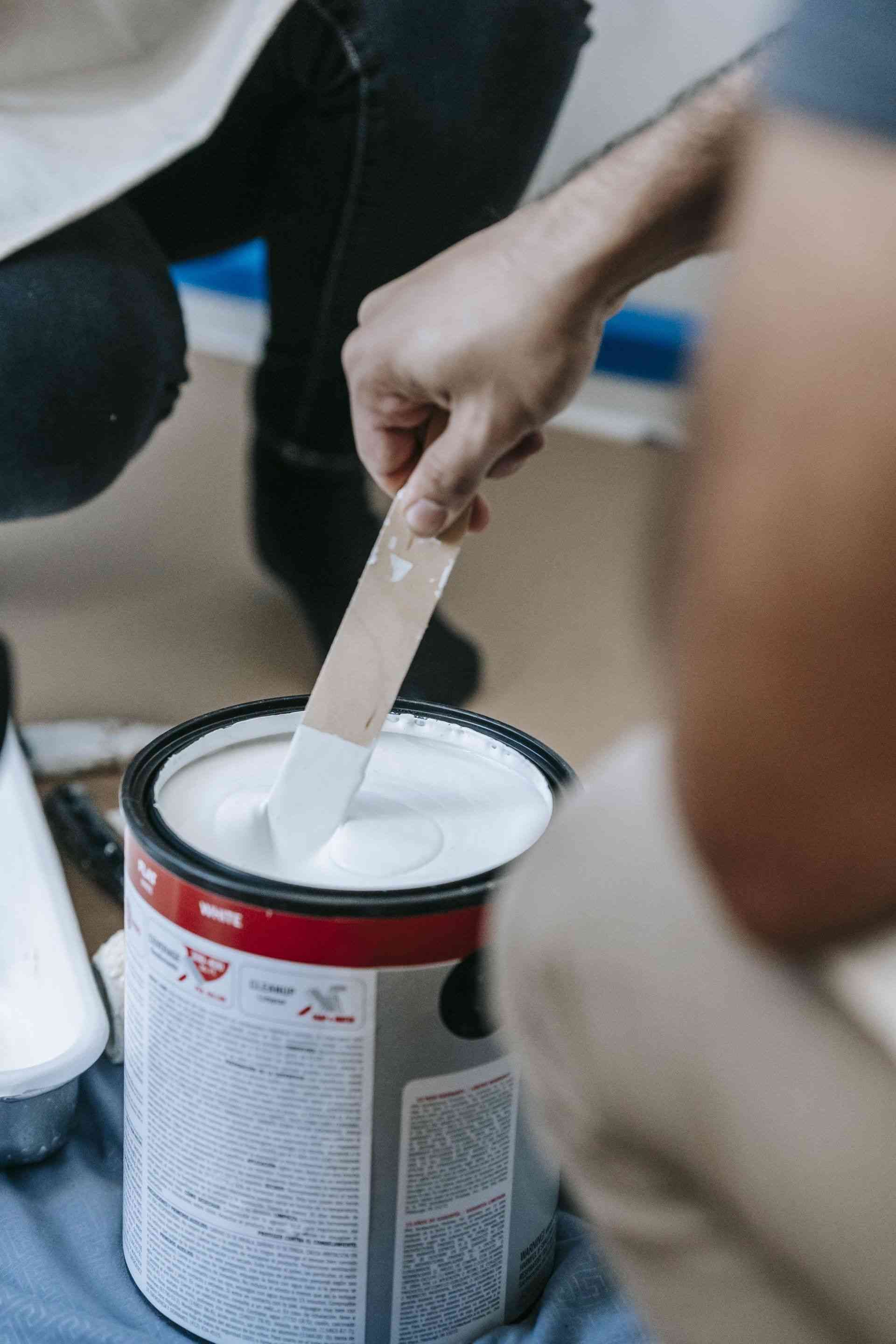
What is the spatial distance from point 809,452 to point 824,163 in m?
0.05

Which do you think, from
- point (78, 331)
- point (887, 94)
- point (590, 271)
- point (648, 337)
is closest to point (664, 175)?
point (590, 271)

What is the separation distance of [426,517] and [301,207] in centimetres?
57

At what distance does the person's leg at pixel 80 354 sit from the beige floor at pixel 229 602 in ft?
0.93

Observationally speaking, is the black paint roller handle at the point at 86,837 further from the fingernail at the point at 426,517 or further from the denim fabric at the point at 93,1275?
the fingernail at the point at 426,517

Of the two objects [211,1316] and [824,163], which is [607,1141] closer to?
[824,163]

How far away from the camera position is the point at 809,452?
0.22 m

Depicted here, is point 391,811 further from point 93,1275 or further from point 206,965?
point 93,1275

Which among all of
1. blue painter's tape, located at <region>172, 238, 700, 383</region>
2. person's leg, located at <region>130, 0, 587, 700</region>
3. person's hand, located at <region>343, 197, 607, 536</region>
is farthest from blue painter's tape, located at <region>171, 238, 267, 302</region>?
person's hand, located at <region>343, 197, 607, 536</region>

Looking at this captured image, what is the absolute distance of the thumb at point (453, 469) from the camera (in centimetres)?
55

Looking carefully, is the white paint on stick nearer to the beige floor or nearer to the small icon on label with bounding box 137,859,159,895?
the small icon on label with bounding box 137,859,159,895

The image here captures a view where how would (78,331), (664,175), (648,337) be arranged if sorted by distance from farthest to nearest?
(648,337) → (78,331) → (664,175)

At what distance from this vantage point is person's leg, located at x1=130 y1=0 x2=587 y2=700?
0.93 meters

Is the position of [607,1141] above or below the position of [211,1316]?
above

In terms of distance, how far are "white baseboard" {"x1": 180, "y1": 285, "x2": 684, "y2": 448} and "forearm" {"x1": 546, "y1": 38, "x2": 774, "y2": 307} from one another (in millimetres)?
1296
